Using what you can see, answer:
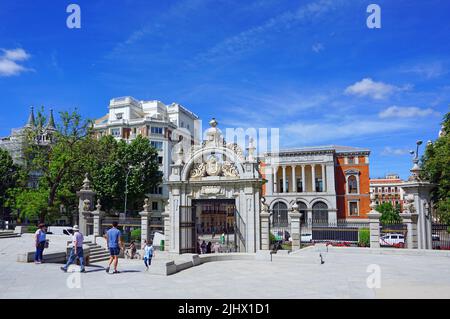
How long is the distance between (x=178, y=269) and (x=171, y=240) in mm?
7468

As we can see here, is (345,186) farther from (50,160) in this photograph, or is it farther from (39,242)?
(39,242)

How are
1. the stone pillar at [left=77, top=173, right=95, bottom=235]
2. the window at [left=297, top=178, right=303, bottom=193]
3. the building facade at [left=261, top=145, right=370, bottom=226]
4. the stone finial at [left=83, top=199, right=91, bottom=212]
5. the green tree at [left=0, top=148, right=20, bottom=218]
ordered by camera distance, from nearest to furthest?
the stone pillar at [left=77, top=173, right=95, bottom=235], the stone finial at [left=83, top=199, right=91, bottom=212], the green tree at [left=0, top=148, right=20, bottom=218], the building facade at [left=261, top=145, right=370, bottom=226], the window at [left=297, top=178, right=303, bottom=193]

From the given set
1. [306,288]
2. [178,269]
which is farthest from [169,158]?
[306,288]

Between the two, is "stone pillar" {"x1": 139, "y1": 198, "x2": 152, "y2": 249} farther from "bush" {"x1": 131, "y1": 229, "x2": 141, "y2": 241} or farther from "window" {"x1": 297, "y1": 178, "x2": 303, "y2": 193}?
"window" {"x1": 297, "y1": 178, "x2": 303, "y2": 193}

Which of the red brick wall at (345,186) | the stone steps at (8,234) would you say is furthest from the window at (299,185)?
the stone steps at (8,234)

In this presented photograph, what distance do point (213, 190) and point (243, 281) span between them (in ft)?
30.9

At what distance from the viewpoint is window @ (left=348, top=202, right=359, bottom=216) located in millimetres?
62616

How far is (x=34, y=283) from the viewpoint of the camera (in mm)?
10000

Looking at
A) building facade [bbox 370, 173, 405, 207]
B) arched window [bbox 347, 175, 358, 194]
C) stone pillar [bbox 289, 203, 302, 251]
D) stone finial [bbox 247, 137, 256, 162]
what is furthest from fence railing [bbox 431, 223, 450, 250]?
building facade [bbox 370, 173, 405, 207]

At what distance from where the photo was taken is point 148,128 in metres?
57.9

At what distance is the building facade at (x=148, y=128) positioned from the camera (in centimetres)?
5784

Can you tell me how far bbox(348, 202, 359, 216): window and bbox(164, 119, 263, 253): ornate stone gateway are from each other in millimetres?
46637

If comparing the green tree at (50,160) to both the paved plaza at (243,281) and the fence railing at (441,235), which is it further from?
the fence railing at (441,235)

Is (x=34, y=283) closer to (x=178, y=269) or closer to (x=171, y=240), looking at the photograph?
(x=178, y=269)
